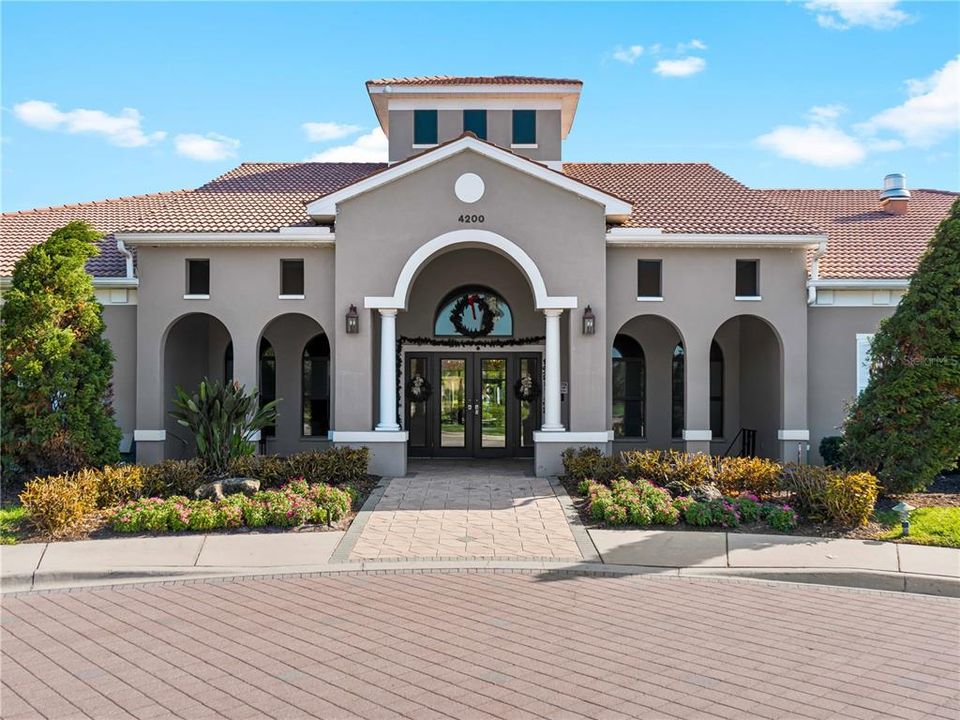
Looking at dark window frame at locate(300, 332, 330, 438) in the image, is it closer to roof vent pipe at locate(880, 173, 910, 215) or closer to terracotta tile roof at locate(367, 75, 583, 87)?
terracotta tile roof at locate(367, 75, 583, 87)

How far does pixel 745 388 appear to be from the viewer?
59.1ft

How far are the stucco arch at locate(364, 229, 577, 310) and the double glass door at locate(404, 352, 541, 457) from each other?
350 cm

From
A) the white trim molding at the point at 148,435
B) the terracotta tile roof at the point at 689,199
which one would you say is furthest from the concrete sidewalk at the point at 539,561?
the terracotta tile roof at the point at 689,199

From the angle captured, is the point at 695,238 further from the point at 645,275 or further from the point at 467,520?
the point at 467,520

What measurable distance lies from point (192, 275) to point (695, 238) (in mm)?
10304

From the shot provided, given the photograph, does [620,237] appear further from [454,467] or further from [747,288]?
[454,467]

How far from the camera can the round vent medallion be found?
48.6 ft

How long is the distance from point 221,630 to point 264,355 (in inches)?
489

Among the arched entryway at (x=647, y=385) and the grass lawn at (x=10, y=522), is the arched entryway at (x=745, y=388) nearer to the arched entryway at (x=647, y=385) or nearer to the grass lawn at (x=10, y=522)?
the arched entryway at (x=647, y=385)

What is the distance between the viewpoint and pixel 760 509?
10.8 meters

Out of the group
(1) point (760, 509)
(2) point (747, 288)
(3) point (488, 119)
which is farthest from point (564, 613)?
(3) point (488, 119)

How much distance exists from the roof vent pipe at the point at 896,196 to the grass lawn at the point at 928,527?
12694mm

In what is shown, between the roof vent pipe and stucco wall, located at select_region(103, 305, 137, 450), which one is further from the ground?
the roof vent pipe

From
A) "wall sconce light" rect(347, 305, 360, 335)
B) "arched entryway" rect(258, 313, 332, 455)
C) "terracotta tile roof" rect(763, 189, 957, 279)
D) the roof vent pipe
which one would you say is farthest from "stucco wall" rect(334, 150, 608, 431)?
the roof vent pipe
